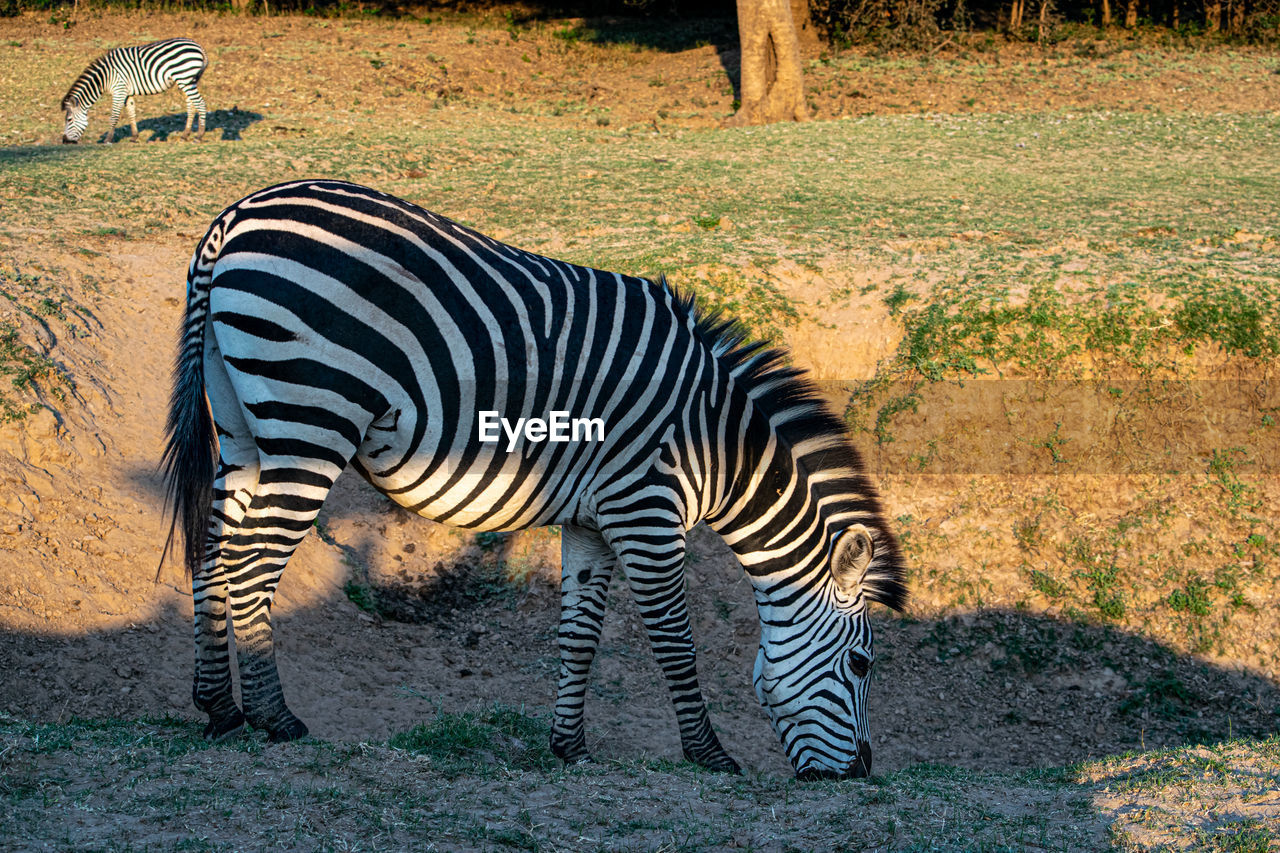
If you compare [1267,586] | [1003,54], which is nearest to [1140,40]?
[1003,54]

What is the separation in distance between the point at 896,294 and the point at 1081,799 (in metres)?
5.70

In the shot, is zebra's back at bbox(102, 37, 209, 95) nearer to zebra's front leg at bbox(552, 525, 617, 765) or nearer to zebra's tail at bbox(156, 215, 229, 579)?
zebra's tail at bbox(156, 215, 229, 579)

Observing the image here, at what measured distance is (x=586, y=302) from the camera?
16.2ft

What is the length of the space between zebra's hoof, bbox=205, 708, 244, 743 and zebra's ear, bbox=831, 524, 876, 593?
294 cm

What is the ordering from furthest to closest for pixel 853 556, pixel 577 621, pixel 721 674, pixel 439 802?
pixel 721 674 → pixel 577 621 → pixel 853 556 → pixel 439 802

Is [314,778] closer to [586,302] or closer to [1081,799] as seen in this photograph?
[586,302]

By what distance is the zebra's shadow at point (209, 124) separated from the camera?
52.1 feet

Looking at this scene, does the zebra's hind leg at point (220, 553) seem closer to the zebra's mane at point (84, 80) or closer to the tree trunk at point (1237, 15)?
the zebra's mane at point (84, 80)

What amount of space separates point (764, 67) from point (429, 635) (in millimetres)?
13810

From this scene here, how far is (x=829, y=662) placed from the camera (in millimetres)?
5137

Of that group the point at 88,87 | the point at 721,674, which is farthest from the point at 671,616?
the point at 88,87

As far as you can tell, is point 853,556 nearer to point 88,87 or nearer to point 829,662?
point 829,662

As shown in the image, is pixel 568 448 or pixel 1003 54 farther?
pixel 1003 54

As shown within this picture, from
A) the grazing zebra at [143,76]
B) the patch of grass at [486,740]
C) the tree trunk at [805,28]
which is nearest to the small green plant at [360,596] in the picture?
the patch of grass at [486,740]
